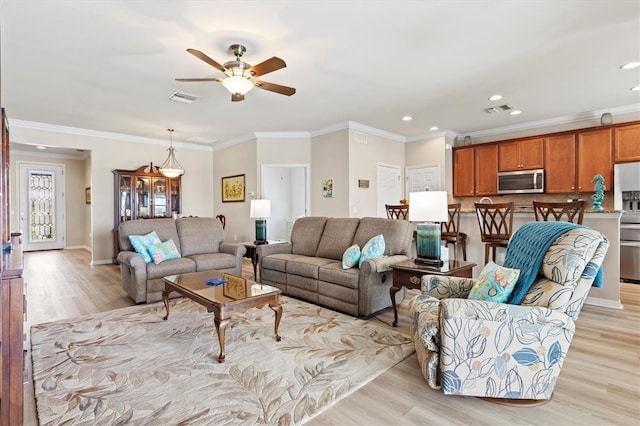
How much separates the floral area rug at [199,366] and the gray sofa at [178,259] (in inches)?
16.7

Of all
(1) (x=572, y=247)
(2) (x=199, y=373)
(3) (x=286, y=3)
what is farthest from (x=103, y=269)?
(1) (x=572, y=247)

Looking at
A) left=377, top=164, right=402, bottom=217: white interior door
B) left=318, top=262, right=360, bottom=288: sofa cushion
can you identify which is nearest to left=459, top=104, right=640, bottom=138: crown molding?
left=377, top=164, right=402, bottom=217: white interior door

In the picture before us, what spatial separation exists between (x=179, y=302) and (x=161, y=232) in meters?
1.12

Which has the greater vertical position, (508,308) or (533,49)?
(533,49)

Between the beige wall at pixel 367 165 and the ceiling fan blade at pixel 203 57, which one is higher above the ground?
the ceiling fan blade at pixel 203 57

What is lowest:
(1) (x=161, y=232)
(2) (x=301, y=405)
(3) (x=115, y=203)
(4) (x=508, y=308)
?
(2) (x=301, y=405)

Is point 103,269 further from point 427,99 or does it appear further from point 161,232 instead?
point 427,99

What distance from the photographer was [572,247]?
72.6 inches

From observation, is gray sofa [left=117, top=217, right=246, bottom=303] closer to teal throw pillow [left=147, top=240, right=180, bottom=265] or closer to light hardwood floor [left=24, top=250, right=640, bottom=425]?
teal throw pillow [left=147, top=240, right=180, bottom=265]

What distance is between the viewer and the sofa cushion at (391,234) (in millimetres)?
3711

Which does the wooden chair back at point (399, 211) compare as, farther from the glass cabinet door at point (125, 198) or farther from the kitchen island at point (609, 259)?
the glass cabinet door at point (125, 198)

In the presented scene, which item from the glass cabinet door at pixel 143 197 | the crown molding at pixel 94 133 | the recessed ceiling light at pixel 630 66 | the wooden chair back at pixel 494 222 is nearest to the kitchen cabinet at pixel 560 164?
the recessed ceiling light at pixel 630 66

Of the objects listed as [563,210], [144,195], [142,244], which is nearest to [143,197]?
[144,195]

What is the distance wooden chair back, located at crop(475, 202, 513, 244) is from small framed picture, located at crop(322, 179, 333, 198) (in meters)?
2.77
